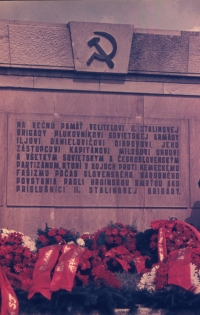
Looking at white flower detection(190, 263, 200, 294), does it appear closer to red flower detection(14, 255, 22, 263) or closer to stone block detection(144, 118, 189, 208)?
red flower detection(14, 255, 22, 263)

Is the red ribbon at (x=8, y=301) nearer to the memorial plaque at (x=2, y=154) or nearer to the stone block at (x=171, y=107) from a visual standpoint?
the memorial plaque at (x=2, y=154)

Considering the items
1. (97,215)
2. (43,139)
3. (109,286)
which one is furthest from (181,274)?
(43,139)

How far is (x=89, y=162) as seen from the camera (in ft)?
43.0

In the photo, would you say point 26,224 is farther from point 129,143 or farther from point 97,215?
point 129,143

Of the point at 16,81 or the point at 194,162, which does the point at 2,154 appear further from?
the point at 194,162

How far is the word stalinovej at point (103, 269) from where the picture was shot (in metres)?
9.13

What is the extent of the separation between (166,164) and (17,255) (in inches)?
159

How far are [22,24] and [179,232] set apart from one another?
502 cm

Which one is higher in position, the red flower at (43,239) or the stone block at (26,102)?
the stone block at (26,102)

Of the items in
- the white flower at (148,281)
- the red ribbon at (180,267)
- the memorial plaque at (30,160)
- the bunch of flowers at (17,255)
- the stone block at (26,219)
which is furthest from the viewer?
the memorial plaque at (30,160)

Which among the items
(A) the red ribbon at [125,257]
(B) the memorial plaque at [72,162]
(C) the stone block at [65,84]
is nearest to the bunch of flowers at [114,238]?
(A) the red ribbon at [125,257]

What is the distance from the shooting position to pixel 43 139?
1309 cm

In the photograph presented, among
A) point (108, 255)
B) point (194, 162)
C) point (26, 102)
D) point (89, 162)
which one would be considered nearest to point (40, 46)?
point (26, 102)

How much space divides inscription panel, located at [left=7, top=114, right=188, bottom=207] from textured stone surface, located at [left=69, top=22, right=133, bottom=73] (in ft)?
3.09
